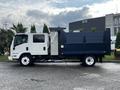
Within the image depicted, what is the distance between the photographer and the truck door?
21625 millimetres

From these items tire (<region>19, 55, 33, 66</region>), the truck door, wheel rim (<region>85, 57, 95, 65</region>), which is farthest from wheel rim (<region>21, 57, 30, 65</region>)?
wheel rim (<region>85, 57, 95, 65</region>)

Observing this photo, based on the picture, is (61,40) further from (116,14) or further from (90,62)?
(116,14)

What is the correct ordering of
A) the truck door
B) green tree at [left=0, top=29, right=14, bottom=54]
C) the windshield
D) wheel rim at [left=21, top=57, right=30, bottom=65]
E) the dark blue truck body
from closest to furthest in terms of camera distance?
the dark blue truck body
the windshield
the truck door
wheel rim at [left=21, top=57, right=30, bottom=65]
green tree at [left=0, top=29, right=14, bottom=54]

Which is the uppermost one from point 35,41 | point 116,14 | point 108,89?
point 116,14

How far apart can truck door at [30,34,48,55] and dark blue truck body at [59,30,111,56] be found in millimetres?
1166

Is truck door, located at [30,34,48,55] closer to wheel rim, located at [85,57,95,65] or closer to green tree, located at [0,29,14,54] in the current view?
wheel rim, located at [85,57,95,65]

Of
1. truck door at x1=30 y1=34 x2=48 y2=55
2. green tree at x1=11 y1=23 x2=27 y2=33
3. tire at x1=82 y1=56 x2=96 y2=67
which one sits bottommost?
tire at x1=82 y1=56 x2=96 y2=67

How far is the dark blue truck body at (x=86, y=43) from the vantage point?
21.2 meters

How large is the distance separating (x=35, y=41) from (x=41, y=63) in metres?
3.09

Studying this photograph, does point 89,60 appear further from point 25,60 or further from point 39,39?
point 25,60

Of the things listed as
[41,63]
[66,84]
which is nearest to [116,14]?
Answer: [41,63]

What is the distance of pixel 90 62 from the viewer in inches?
850

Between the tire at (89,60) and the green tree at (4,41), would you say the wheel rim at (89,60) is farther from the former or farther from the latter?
the green tree at (4,41)

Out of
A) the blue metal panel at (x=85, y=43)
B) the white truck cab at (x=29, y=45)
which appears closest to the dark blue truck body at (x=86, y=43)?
the blue metal panel at (x=85, y=43)
